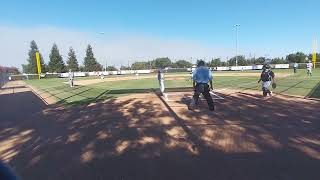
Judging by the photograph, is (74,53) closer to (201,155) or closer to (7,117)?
(7,117)

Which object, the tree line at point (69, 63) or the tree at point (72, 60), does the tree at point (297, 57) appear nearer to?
the tree line at point (69, 63)

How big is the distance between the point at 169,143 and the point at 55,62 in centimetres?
10934

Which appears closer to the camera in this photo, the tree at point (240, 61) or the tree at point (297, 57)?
the tree at point (297, 57)

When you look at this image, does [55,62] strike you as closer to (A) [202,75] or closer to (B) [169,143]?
(A) [202,75]

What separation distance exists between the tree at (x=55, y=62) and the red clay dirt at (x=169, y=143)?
10104 centimetres

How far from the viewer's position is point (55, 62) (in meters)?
114

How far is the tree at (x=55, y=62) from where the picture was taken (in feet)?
372

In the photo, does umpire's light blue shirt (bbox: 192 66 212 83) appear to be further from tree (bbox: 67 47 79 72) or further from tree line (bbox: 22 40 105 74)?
tree (bbox: 67 47 79 72)

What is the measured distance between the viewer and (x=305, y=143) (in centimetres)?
862

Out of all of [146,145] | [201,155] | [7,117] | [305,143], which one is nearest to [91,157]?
[146,145]

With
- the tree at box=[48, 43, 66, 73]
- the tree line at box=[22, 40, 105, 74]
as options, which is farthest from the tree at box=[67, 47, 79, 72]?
the tree at box=[48, 43, 66, 73]

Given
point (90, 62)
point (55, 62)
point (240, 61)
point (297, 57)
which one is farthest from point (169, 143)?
point (90, 62)

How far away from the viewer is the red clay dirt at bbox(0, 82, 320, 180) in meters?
6.85

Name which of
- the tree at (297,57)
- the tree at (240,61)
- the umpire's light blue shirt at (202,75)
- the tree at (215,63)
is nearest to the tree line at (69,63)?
the tree at (215,63)
